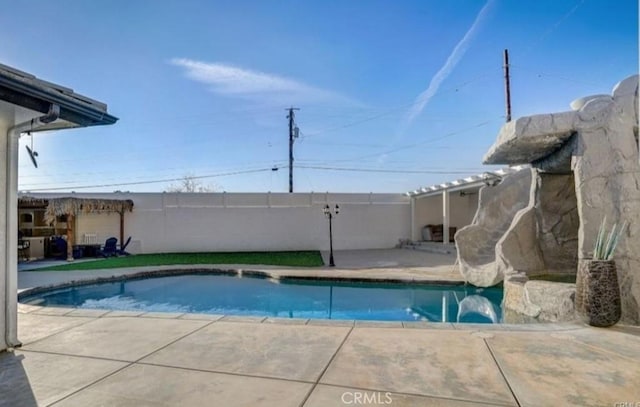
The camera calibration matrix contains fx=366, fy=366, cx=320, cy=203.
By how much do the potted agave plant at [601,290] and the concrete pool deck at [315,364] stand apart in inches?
6.6

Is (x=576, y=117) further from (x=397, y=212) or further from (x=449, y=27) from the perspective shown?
(x=397, y=212)

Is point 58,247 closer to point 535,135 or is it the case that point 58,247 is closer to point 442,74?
point 535,135

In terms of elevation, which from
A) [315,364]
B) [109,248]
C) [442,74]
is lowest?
[315,364]

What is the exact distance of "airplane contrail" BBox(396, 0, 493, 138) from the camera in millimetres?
9648

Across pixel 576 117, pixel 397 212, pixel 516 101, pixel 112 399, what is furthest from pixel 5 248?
pixel 516 101

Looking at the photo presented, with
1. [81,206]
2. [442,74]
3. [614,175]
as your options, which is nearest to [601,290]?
[614,175]

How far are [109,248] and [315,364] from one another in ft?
50.3

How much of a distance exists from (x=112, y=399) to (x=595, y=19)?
1013 cm

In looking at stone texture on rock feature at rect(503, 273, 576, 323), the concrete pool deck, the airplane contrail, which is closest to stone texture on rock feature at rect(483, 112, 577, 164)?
stone texture on rock feature at rect(503, 273, 576, 323)

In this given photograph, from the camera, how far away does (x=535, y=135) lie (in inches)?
226

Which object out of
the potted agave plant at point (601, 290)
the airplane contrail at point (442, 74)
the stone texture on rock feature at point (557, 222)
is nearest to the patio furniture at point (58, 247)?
the airplane contrail at point (442, 74)

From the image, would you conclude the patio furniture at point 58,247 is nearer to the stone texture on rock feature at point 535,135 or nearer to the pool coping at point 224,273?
the pool coping at point 224,273

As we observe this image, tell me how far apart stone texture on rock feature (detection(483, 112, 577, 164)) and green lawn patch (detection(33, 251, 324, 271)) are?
316 inches

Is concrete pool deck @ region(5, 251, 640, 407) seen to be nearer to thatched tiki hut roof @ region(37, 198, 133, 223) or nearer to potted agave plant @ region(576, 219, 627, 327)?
potted agave plant @ region(576, 219, 627, 327)
